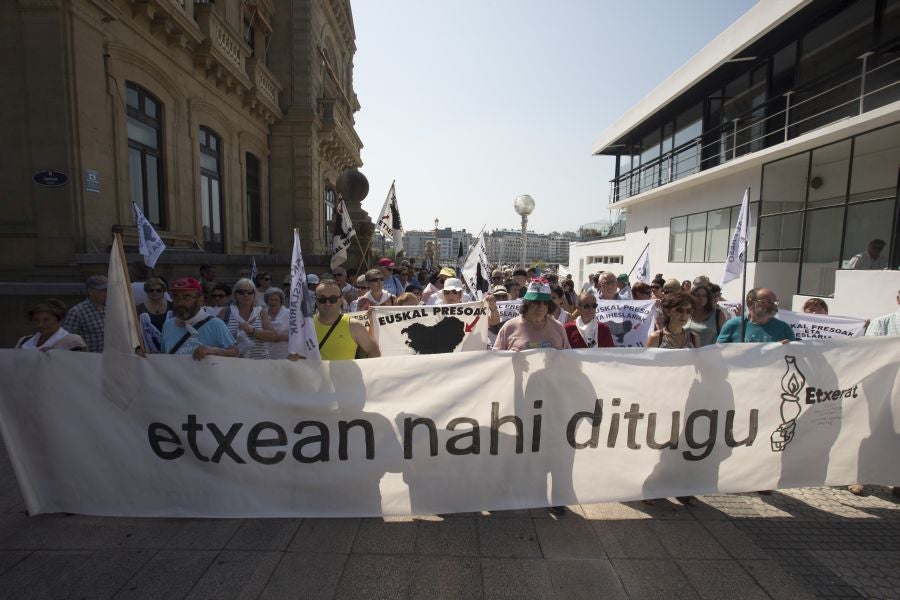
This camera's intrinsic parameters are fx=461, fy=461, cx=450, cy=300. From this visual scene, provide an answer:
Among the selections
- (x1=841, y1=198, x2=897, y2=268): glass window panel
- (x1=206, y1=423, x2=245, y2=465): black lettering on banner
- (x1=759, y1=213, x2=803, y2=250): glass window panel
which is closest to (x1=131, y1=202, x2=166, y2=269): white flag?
(x1=206, y1=423, x2=245, y2=465): black lettering on banner

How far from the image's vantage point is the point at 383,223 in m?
9.69

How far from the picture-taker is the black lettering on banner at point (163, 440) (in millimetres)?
3176

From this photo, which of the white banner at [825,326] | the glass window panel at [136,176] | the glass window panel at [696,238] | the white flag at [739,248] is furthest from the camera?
the glass window panel at [696,238]

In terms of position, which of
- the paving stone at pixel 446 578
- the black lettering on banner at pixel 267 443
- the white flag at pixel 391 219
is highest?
the white flag at pixel 391 219

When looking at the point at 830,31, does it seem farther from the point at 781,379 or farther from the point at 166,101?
the point at 166,101

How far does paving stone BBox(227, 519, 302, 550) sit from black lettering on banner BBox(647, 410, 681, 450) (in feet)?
8.68

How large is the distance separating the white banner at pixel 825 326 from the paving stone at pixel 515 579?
4135mm

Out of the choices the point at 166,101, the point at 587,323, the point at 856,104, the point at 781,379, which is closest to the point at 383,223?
the point at 587,323

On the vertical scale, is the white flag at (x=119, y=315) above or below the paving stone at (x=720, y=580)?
above

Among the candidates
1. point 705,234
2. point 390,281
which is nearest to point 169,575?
point 390,281

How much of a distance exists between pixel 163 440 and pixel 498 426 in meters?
2.33

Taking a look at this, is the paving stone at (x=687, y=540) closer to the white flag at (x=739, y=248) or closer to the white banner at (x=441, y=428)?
the white banner at (x=441, y=428)

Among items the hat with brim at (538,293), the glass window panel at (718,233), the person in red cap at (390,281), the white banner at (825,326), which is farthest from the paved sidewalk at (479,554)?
the glass window panel at (718,233)

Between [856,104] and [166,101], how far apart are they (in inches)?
748
